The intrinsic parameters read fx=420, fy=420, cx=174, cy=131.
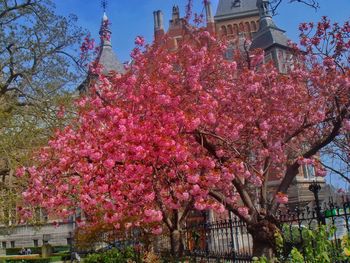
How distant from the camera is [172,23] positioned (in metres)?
45.8

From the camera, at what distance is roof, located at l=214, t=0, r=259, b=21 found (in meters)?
49.4

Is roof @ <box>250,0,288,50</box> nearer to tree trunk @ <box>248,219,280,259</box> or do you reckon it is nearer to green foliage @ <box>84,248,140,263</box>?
green foliage @ <box>84,248,140,263</box>

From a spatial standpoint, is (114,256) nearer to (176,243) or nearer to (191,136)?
(176,243)

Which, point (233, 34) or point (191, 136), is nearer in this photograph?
point (191, 136)

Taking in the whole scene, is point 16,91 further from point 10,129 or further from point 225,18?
point 225,18

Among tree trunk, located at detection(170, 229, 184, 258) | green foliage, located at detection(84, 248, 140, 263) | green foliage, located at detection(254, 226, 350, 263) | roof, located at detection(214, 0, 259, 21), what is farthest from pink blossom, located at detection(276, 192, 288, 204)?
roof, located at detection(214, 0, 259, 21)

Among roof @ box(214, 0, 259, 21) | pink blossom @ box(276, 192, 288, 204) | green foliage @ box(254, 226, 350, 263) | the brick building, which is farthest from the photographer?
roof @ box(214, 0, 259, 21)

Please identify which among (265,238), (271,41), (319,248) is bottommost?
(319,248)

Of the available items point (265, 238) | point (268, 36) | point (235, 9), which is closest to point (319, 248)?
point (265, 238)

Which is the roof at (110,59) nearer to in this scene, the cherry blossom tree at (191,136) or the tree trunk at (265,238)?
the cherry blossom tree at (191,136)

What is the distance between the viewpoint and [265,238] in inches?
326

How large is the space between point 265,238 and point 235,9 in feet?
149

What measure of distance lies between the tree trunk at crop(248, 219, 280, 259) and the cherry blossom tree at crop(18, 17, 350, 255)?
0.02m

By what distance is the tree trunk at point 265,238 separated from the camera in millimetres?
8258
